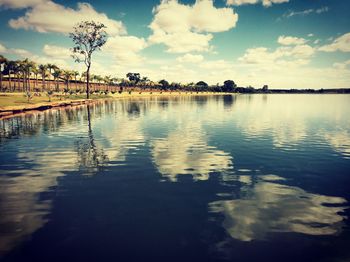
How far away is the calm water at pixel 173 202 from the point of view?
25.4ft

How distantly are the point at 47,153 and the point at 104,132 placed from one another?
9232 mm

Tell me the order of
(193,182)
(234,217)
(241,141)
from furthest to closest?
(241,141)
(193,182)
(234,217)

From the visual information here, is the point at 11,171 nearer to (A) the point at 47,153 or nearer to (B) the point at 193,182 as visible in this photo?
(A) the point at 47,153

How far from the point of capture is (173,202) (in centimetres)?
1085

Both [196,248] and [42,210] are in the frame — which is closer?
[196,248]

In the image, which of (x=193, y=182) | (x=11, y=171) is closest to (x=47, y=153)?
(x=11, y=171)

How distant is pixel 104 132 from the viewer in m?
27.9

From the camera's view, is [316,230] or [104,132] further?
[104,132]

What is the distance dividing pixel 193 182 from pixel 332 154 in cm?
1224

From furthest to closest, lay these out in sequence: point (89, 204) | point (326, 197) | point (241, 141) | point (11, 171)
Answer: point (241, 141) → point (11, 171) → point (326, 197) → point (89, 204)

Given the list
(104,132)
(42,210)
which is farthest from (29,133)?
(42,210)

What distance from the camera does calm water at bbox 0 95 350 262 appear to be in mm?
7734

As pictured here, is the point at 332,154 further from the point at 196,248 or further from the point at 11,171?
the point at 11,171

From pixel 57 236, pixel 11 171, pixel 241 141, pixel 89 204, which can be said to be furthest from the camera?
pixel 241 141
